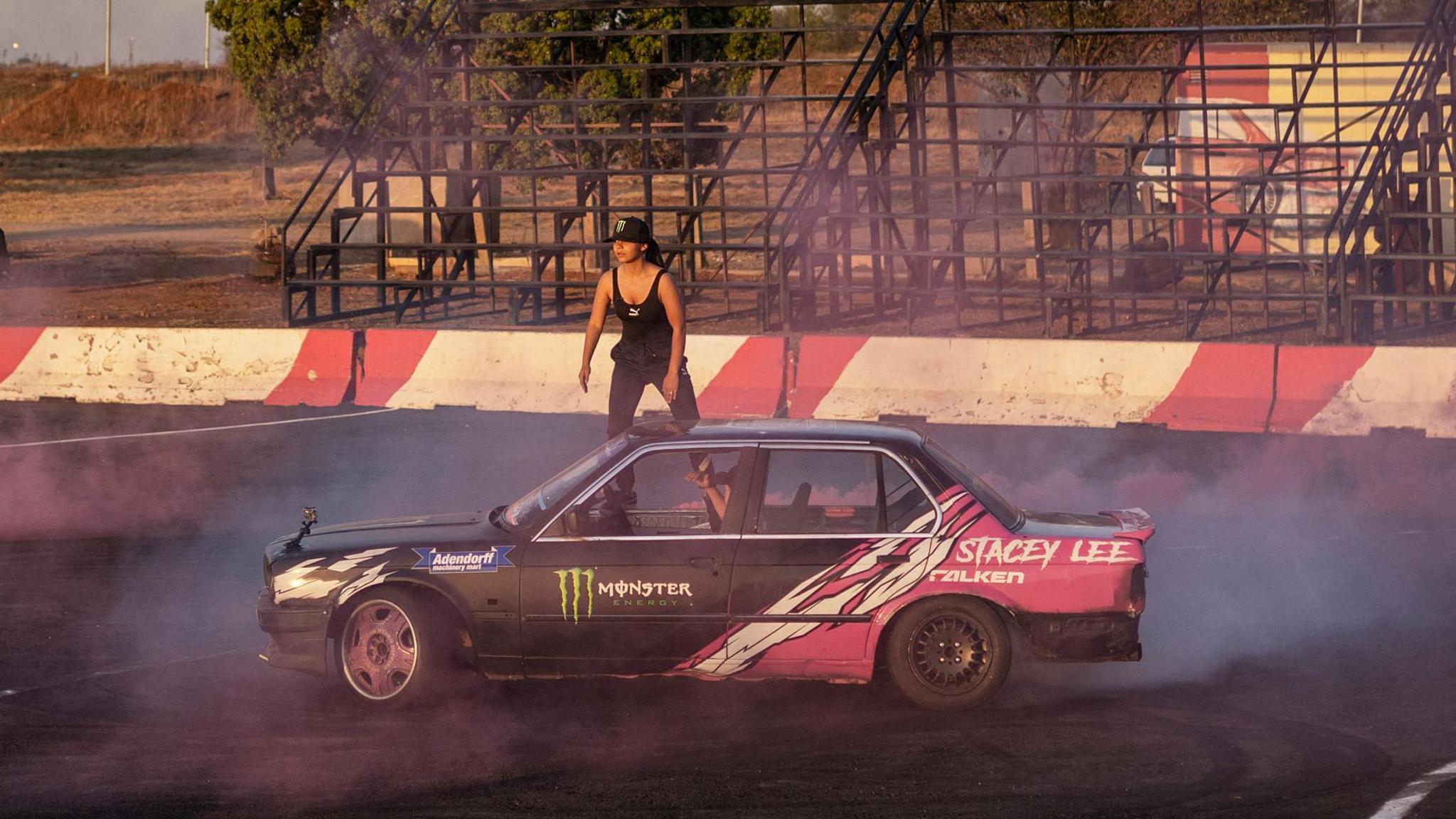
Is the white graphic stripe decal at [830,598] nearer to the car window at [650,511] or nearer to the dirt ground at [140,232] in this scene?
the car window at [650,511]

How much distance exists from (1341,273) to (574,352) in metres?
7.51

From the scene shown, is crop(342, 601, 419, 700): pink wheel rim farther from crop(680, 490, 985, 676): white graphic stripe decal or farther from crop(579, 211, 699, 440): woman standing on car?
crop(579, 211, 699, 440): woman standing on car

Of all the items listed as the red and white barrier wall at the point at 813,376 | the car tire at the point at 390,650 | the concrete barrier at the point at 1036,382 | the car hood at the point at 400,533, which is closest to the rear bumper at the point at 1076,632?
the car hood at the point at 400,533

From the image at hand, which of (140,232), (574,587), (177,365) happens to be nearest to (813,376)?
(177,365)

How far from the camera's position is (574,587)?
7129 millimetres

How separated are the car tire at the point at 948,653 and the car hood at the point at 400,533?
1791 mm

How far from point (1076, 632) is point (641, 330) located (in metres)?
3.69

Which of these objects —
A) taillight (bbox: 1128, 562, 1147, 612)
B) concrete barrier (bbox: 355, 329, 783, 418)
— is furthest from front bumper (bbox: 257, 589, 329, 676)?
concrete barrier (bbox: 355, 329, 783, 418)

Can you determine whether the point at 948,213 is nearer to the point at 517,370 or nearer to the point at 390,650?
the point at 517,370

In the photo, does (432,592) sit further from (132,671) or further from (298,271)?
(298,271)

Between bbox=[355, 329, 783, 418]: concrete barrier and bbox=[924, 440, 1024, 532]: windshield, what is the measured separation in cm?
720

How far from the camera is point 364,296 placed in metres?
24.1

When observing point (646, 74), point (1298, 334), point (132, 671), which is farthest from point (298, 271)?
point (132, 671)

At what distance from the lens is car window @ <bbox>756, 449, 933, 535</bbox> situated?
7262 millimetres
